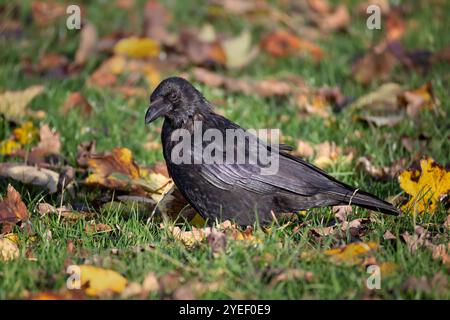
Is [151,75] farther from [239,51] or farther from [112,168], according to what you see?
[112,168]

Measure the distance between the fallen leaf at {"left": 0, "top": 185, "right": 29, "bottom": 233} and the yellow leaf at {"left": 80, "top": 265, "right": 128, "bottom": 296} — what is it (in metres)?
0.97

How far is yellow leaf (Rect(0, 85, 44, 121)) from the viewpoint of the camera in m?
6.54

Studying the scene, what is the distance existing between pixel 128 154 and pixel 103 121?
1.34m

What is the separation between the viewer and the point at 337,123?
6637mm

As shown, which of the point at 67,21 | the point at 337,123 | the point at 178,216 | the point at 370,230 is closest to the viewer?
the point at 370,230

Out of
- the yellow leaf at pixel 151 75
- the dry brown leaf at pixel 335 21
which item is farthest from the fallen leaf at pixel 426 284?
the dry brown leaf at pixel 335 21

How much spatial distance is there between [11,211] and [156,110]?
1.09 meters

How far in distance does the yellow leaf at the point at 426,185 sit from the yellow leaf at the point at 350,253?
941 mm

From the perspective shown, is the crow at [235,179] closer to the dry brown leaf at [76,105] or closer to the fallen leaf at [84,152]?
the fallen leaf at [84,152]

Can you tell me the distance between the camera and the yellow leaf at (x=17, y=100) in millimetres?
6539

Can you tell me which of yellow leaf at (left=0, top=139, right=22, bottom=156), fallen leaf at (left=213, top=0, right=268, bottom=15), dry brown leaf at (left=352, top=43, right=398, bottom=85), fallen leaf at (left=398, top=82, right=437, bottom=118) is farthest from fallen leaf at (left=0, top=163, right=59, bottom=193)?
fallen leaf at (left=213, top=0, right=268, bottom=15)

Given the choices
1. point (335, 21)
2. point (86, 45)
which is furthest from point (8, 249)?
point (335, 21)
